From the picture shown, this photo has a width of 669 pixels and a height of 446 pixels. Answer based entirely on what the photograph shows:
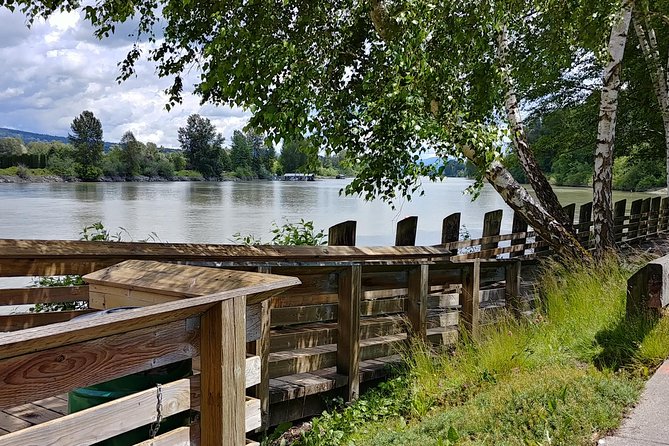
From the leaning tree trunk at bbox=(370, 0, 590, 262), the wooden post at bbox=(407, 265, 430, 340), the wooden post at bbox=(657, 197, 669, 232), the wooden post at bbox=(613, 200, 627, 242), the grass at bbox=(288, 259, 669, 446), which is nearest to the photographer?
the grass at bbox=(288, 259, 669, 446)

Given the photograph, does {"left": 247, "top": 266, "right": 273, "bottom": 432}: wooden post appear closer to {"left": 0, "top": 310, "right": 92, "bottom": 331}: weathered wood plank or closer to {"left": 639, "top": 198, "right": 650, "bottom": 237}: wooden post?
{"left": 0, "top": 310, "right": 92, "bottom": 331}: weathered wood plank

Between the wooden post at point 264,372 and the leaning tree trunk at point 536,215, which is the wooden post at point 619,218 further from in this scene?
the wooden post at point 264,372

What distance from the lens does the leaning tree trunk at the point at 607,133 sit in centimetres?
800

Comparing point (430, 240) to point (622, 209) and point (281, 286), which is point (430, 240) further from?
point (281, 286)

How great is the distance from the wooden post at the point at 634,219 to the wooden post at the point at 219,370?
15.1 m

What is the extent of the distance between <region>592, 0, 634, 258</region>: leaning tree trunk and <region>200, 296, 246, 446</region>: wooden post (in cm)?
712

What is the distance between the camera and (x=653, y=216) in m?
17.1

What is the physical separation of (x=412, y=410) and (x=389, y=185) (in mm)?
3357

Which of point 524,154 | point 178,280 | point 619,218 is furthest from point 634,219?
point 178,280

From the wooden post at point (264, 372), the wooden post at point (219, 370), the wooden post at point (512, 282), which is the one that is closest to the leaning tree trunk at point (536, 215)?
the wooden post at point (512, 282)

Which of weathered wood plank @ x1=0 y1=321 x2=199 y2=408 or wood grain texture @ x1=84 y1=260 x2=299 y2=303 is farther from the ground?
wood grain texture @ x1=84 y1=260 x2=299 y2=303

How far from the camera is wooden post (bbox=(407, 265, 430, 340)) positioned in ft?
17.5

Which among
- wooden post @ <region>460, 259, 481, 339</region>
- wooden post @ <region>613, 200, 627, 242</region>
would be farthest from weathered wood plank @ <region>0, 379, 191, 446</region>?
wooden post @ <region>613, 200, 627, 242</region>

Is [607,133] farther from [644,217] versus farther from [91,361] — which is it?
[644,217]
